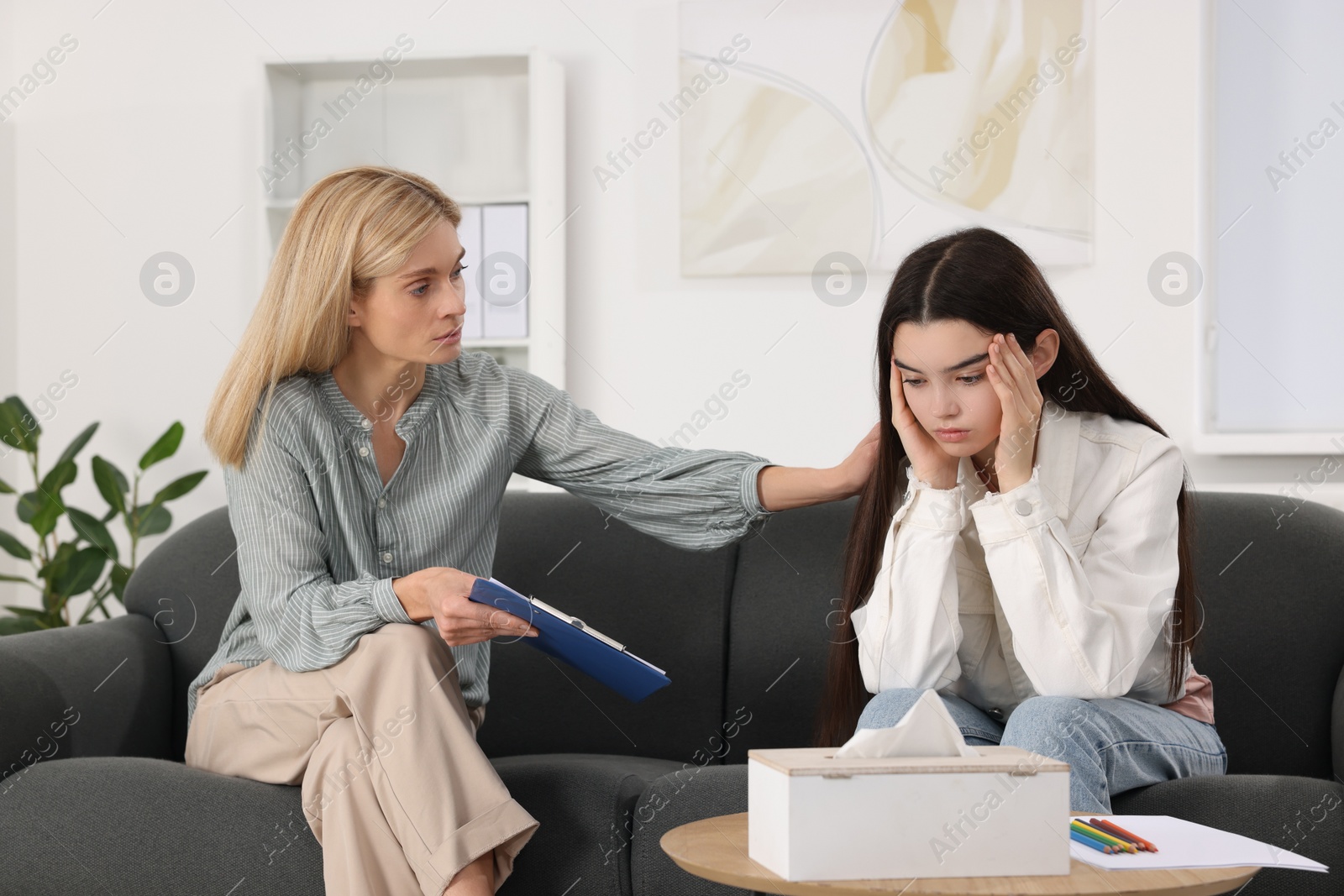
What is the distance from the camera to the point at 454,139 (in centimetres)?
301

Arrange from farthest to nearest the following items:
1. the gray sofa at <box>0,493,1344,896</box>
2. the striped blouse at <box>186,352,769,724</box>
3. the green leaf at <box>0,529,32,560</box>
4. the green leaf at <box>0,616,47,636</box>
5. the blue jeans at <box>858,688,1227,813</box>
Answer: the green leaf at <box>0,529,32,560</box> → the green leaf at <box>0,616,47,636</box> → the striped blouse at <box>186,352,769,724</box> → the gray sofa at <box>0,493,1344,896</box> → the blue jeans at <box>858,688,1227,813</box>

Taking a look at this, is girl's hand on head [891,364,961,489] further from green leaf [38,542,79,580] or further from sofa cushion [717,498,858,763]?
green leaf [38,542,79,580]

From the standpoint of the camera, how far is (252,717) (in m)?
1.68

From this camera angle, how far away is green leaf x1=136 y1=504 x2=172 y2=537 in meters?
2.98

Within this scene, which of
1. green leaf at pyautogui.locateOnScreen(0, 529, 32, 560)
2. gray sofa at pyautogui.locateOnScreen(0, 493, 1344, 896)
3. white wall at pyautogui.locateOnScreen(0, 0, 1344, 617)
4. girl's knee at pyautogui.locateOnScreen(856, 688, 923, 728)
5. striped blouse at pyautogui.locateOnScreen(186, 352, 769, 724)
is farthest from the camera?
green leaf at pyautogui.locateOnScreen(0, 529, 32, 560)

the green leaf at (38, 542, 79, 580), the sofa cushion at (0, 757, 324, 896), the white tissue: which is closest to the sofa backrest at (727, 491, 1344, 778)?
the sofa cushion at (0, 757, 324, 896)

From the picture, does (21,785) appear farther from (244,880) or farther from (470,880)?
(470,880)

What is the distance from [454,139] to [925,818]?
7.86 ft

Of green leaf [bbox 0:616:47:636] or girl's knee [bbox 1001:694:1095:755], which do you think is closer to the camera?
girl's knee [bbox 1001:694:1095:755]

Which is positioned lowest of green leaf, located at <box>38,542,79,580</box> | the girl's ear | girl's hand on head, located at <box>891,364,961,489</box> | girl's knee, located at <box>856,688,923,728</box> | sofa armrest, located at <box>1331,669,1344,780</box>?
sofa armrest, located at <box>1331,669,1344,780</box>

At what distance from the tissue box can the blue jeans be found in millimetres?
283

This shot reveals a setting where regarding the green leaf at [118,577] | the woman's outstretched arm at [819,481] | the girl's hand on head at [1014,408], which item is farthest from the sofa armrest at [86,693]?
the girl's hand on head at [1014,408]

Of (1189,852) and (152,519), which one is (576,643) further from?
(152,519)

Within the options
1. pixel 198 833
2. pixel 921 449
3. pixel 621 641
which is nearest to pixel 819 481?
pixel 921 449
